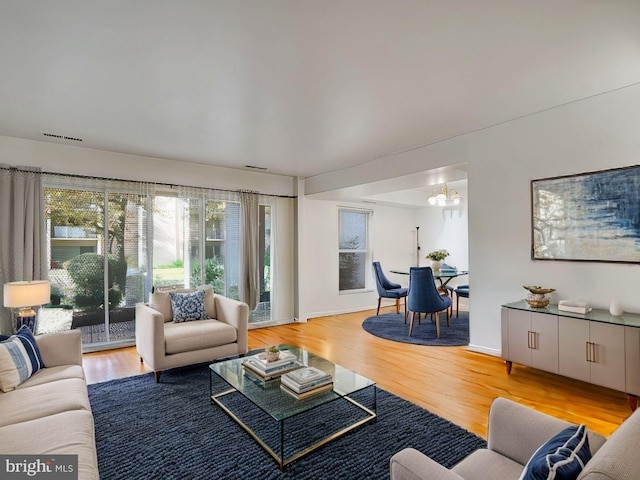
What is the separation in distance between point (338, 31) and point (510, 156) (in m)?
2.46

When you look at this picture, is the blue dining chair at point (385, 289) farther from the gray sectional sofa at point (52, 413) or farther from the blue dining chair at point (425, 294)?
the gray sectional sofa at point (52, 413)

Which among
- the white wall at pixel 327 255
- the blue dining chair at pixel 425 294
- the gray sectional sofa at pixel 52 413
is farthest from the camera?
the white wall at pixel 327 255

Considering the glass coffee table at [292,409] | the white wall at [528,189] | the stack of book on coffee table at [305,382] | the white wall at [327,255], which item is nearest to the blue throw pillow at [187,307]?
the glass coffee table at [292,409]

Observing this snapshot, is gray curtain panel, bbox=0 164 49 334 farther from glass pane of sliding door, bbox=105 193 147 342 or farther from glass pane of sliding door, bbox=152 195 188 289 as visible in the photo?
glass pane of sliding door, bbox=152 195 188 289

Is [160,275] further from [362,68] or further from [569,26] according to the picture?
[569,26]

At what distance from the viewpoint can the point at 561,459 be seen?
94cm

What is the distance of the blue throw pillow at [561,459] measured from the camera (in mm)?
906

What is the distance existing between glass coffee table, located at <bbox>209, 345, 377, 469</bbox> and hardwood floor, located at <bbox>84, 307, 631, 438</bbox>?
1.97 ft

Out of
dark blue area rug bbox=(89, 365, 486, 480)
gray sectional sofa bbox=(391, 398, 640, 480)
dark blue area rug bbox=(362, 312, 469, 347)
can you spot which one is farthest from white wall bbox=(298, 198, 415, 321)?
gray sectional sofa bbox=(391, 398, 640, 480)

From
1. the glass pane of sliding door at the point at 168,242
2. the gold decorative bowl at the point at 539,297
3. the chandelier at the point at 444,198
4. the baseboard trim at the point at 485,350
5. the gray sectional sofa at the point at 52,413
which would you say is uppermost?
the chandelier at the point at 444,198

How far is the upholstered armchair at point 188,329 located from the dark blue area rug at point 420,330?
2219 millimetres

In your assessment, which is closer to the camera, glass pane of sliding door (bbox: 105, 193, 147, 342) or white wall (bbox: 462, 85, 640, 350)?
white wall (bbox: 462, 85, 640, 350)

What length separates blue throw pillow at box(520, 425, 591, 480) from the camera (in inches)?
35.7

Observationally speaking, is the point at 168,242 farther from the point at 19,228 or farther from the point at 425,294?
the point at 425,294
